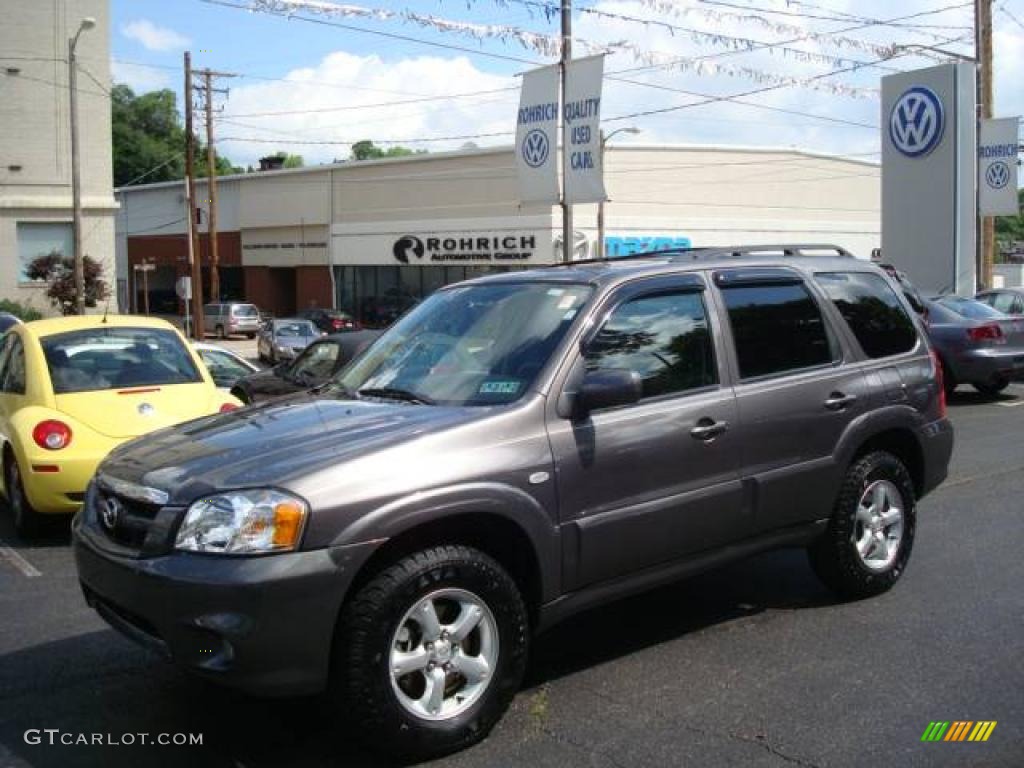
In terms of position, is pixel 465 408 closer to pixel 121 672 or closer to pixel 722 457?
pixel 722 457

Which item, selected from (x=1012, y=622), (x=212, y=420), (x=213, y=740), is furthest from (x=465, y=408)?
(x=1012, y=622)

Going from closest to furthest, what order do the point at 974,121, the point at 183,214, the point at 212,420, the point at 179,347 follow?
1. the point at 212,420
2. the point at 179,347
3. the point at 974,121
4. the point at 183,214

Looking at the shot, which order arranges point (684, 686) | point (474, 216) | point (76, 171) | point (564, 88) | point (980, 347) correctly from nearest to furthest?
point (684, 686) < point (980, 347) < point (564, 88) < point (76, 171) < point (474, 216)

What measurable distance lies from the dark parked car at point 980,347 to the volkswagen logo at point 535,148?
285 inches

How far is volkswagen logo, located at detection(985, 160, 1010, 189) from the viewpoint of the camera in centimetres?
2420

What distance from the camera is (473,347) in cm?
473

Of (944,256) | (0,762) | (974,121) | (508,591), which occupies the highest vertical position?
(974,121)

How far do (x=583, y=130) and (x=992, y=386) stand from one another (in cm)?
768

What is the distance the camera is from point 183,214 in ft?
208

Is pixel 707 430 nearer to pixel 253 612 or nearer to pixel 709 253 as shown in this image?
pixel 709 253

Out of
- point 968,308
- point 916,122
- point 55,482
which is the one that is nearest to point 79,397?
point 55,482

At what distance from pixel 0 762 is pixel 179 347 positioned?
16.8ft

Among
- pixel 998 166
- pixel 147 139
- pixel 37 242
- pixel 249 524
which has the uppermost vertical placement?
pixel 147 139

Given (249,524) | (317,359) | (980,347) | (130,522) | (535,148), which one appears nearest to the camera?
(249,524)
